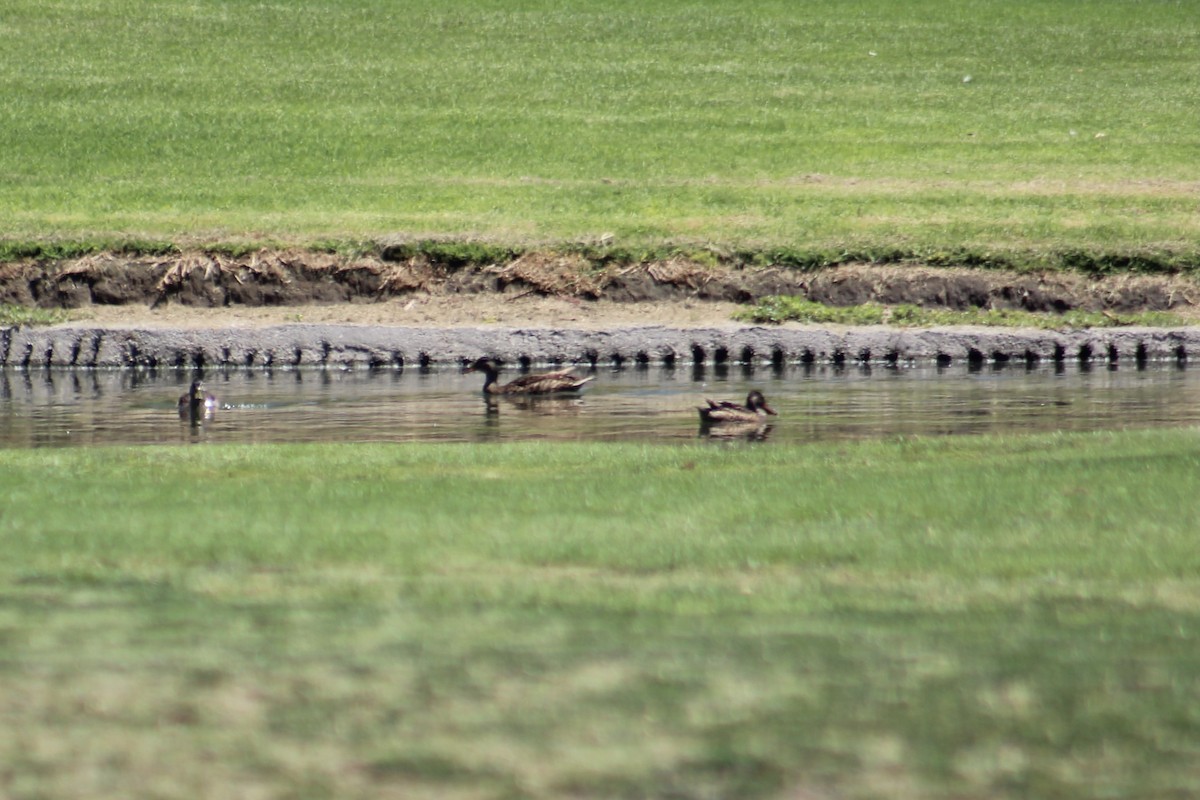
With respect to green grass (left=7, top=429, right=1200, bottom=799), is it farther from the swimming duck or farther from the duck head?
the duck head

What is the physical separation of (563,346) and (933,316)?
4870mm

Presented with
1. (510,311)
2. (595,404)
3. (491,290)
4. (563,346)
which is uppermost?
(491,290)

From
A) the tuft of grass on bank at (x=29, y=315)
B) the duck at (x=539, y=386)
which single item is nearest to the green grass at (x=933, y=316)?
the duck at (x=539, y=386)

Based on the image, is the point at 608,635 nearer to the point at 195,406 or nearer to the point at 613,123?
the point at 195,406

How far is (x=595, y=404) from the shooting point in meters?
17.5

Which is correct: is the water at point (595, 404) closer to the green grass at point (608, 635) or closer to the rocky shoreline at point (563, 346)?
the rocky shoreline at point (563, 346)

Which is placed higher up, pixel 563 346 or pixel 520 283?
pixel 520 283

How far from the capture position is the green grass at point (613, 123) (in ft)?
87.6

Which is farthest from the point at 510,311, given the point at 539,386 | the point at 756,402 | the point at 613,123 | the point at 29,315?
the point at 613,123

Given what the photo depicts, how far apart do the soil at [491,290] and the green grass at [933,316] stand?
30cm

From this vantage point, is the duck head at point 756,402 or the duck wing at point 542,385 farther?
the duck wing at point 542,385

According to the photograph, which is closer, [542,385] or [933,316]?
[542,385]

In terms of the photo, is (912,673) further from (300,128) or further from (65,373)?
(300,128)

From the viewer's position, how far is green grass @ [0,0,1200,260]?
26688 millimetres
